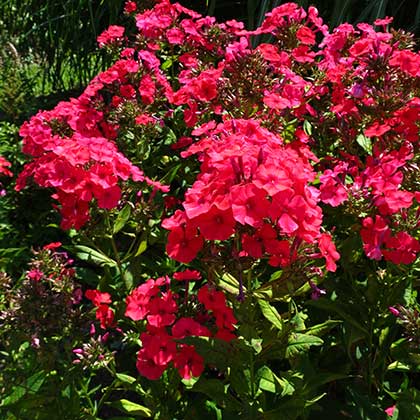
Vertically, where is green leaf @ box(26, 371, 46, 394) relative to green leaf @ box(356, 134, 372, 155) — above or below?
below

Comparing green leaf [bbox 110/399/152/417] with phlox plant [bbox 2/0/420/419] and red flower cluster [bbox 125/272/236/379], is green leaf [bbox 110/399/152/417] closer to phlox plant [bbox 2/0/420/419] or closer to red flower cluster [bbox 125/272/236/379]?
phlox plant [bbox 2/0/420/419]

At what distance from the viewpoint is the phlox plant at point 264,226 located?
1294 mm

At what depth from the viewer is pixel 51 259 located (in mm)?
1779

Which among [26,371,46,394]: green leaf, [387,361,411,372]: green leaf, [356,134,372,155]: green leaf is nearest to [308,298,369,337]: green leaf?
[387,361,411,372]: green leaf

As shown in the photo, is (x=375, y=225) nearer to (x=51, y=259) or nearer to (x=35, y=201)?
(x=51, y=259)

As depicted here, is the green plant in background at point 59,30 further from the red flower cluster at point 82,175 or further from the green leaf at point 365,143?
the red flower cluster at point 82,175

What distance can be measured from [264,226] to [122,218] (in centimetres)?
69

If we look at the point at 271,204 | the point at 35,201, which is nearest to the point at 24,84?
the point at 35,201

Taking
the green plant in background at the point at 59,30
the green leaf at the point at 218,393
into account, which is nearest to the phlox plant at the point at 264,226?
the green leaf at the point at 218,393

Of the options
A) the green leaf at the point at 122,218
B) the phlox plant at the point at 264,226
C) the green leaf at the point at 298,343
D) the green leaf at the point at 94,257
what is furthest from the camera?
the green leaf at the point at 94,257

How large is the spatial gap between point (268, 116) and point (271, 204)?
0.76 metres

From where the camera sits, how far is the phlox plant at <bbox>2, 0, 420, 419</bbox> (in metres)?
1.29

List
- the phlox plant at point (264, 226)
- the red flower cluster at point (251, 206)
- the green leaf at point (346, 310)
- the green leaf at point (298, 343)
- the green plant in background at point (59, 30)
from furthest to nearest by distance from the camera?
the green plant in background at point (59, 30) → the green leaf at point (346, 310) → the green leaf at point (298, 343) → the phlox plant at point (264, 226) → the red flower cluster at point (251, 206)

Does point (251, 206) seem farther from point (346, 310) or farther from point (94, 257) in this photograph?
point (94, 257)
